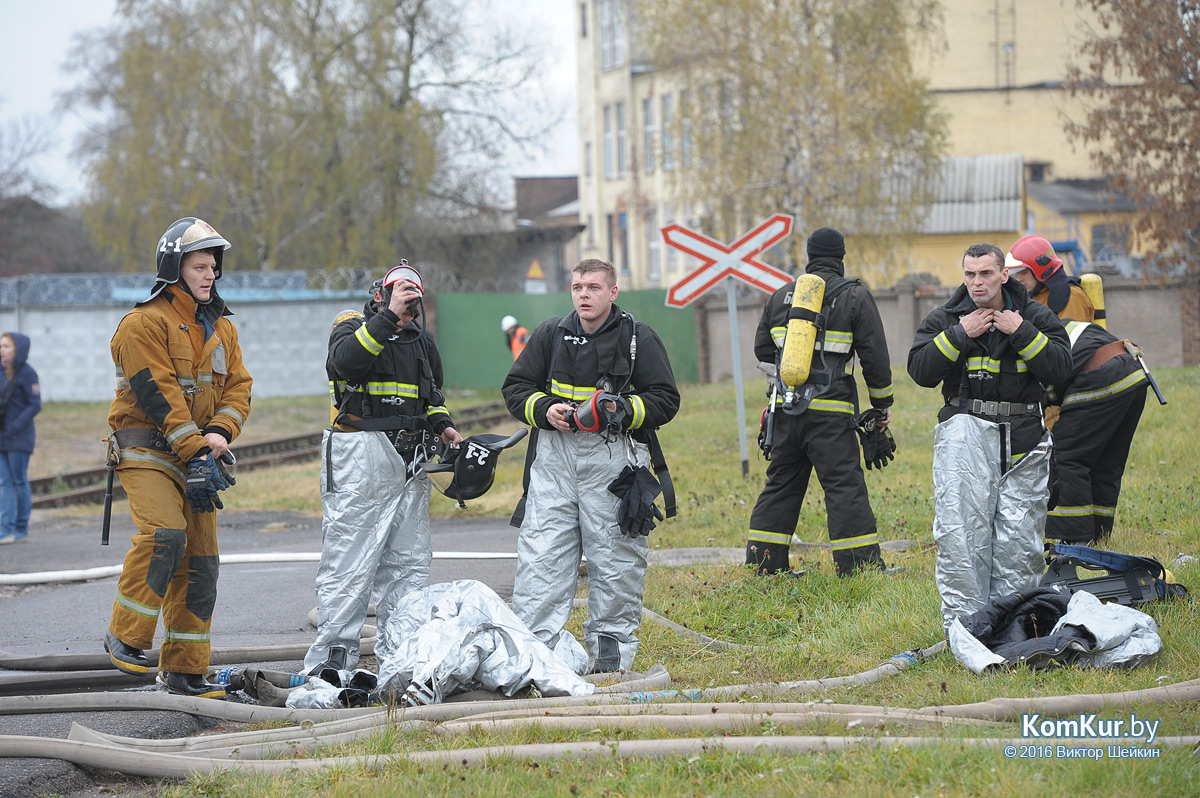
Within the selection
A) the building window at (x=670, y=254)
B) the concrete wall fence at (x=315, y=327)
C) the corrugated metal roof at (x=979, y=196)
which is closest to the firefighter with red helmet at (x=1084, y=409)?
the concrete wall fence at (x=315, y=327)

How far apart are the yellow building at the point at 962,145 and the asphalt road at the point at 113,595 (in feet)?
62.1

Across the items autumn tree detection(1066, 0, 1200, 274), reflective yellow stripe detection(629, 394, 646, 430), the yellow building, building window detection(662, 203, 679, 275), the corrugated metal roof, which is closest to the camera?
reflective yellow stripe detection(629, 394, 646, 430)

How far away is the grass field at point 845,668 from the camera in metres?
3.86

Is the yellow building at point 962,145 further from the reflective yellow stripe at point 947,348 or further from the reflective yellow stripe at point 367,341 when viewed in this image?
the reflective yellow stripe at point 367,341

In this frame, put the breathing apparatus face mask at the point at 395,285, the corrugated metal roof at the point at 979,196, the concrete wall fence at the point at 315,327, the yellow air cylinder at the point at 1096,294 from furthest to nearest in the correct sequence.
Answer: the corrugated metal roof at the point at 979,196 < the concrete wall fence at the point at 315,327 < the yellow air cylinder at the point at 1096,294 < the breathing apparatus face mask at the point at 395,285

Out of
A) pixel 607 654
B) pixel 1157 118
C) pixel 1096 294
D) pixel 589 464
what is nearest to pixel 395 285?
pixel 589 464

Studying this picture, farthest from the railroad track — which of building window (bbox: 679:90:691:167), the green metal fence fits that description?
building window (bbox: 679:90:691:167)

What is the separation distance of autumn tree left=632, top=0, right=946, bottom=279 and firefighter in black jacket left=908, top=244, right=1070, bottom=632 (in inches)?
718

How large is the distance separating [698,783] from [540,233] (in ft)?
133

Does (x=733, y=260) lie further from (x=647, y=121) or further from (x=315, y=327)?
(x=647, y=121)

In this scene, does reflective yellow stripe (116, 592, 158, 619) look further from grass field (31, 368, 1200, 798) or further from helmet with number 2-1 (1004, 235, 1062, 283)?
helmet with number 2-1 (1004, 235, 1062, 283)

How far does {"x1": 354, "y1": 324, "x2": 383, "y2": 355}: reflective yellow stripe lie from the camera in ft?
17.6

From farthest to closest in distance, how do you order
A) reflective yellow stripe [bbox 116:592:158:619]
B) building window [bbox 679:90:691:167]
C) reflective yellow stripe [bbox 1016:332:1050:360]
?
building window [bbox 679:90:691:167] → reflective yellow stripe [bbox 1016:332:1050:360] → reflective yellow stripe [bbox 116:592:158:619]

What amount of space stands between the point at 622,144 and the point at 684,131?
1795 cm
